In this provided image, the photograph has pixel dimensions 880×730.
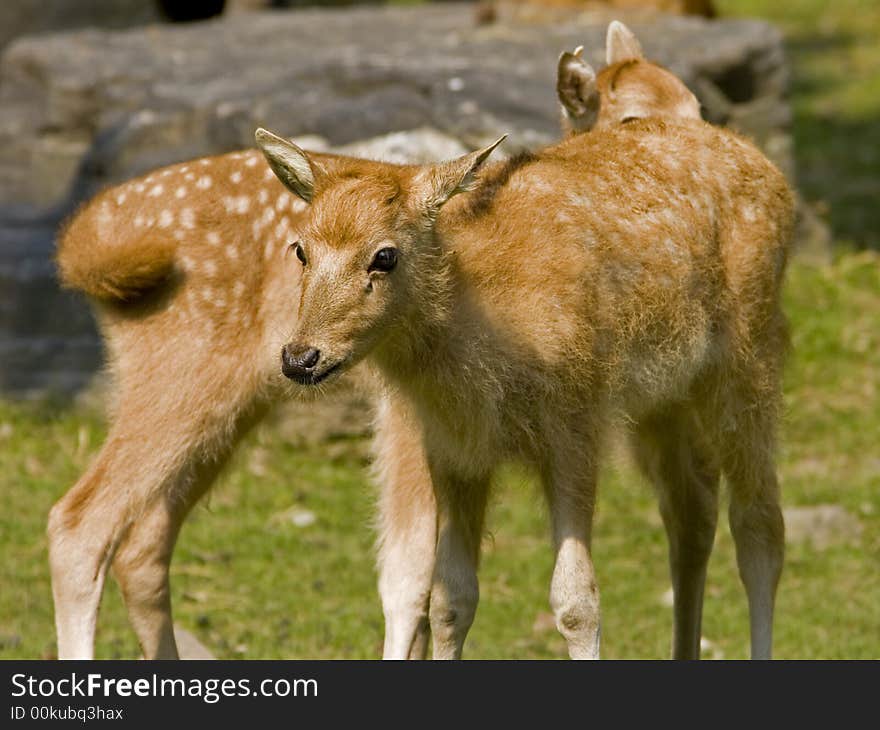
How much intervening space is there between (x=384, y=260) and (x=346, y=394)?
1931mm

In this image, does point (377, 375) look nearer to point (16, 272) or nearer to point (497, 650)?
point (497, 650)

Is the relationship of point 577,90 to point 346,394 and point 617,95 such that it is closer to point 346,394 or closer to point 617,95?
point 617,95

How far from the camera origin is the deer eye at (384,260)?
5.49m

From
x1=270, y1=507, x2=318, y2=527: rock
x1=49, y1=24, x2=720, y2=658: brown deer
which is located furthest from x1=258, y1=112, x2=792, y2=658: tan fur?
x1=270, y1=507, x2=318, y2=527: rock

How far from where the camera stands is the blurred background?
Answer: 8156mm

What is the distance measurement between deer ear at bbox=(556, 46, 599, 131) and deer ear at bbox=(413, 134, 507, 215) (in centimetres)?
149

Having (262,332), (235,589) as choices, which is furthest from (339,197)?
(235,589)

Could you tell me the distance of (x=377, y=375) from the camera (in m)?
5.99

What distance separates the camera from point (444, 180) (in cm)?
562

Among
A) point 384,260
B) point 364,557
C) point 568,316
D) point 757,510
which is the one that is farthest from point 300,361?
point 364,557

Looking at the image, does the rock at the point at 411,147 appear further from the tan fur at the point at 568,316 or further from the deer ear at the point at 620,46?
the tan fur at the point at 568,316

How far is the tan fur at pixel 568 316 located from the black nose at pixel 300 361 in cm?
3

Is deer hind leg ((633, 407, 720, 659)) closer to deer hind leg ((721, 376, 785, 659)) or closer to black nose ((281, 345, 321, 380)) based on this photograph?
deer hind leg ((721, 376, 785, 659))

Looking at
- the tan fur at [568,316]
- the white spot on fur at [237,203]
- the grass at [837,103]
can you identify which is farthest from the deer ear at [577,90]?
the grass at [837,103]
